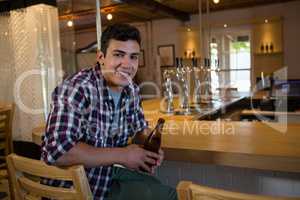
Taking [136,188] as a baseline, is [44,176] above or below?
above

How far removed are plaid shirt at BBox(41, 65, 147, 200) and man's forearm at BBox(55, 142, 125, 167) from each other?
0.06ft

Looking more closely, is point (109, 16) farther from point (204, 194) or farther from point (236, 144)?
point (204, 194)

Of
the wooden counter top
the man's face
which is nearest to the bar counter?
the wooden counter top

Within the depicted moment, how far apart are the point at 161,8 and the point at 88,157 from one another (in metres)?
5.57

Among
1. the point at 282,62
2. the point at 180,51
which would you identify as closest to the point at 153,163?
the point at 282,62

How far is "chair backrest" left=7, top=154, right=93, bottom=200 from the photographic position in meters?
0.81

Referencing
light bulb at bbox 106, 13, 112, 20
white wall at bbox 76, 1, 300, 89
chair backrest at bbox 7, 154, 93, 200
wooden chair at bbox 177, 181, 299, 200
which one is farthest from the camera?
white wall at bbox 76, 1, 300, 89

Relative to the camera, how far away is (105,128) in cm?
113

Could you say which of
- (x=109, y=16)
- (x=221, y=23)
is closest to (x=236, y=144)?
(x=109, y=16)

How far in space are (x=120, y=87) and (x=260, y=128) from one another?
761 mm

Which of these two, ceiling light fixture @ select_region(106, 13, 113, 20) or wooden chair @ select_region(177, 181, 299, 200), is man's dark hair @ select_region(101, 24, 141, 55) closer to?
wooden chair @ select_region(177, 181, 299, 200)

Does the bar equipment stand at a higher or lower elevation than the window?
lower

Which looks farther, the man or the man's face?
the man's face

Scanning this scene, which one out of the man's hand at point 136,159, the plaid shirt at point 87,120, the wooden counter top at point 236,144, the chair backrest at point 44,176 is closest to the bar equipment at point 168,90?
the wooden counter top at point 236,144
